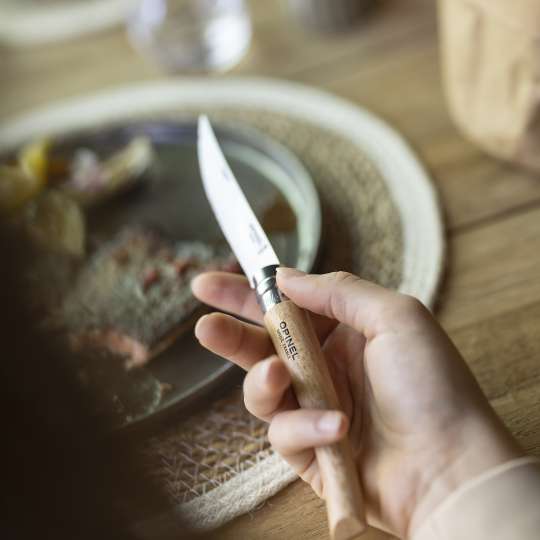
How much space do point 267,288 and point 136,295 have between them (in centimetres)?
22

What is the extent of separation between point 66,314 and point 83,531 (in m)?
0.38

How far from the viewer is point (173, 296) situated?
0.63 metres

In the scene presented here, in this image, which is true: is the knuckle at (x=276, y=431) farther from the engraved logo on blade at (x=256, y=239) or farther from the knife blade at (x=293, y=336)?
the engraved logo on blade at (x=256, y=239)

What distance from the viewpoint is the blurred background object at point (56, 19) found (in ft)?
3.92

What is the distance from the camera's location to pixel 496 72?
65 centimetres

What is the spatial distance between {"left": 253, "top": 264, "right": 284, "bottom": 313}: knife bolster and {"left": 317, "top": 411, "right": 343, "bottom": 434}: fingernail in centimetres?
9

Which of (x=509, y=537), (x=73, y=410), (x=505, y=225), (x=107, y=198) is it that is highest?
(x=107, y=198)

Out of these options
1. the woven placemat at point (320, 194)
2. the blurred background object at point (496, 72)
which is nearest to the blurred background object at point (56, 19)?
the woven placemat at point (320, 194)

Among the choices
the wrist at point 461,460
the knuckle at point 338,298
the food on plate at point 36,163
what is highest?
the food on plate at point 36,163

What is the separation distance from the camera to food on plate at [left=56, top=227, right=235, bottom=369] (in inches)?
23.9

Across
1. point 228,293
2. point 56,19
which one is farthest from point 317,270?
point 56,19

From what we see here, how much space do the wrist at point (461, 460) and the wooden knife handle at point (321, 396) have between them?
4 centimetres

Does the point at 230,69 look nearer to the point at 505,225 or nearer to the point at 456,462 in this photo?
the point at 505,225

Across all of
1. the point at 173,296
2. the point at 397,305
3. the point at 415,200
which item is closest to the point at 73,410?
the point at 397,305
